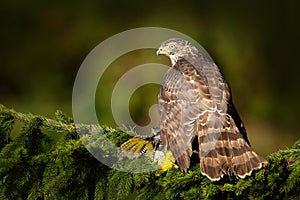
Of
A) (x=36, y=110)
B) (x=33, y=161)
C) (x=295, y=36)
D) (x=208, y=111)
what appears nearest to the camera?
(x=33, y=161)

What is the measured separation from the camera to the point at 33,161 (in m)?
1.92

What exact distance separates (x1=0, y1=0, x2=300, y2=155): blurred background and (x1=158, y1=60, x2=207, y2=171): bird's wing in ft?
9.33

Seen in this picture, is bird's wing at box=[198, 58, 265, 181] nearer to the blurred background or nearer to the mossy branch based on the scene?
the mossy branch

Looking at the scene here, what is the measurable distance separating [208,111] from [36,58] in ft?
12.5

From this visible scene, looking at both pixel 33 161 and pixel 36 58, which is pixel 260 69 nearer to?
pixel 36 58

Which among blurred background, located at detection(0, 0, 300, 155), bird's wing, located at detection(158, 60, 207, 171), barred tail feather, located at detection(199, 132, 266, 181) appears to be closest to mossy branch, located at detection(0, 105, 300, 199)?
barred tail feather, located at detection(199, 132, 266, 181)

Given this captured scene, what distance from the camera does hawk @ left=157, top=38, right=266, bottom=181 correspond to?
2053 millimetres

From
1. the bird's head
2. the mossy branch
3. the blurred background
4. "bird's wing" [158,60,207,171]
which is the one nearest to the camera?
the mossy branch

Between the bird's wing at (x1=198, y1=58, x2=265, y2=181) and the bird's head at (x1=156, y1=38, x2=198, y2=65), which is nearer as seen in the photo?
the bird's wing at (x1=198, y1=58, x2=265, y2=181)

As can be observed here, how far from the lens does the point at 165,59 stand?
18.0ft

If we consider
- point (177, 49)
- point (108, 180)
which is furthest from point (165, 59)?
point (108, 180)

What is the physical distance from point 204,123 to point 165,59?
10.7 ft

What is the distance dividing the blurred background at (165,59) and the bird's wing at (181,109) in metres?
2.84

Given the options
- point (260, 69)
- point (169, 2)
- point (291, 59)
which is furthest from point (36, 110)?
point (291, 59)
